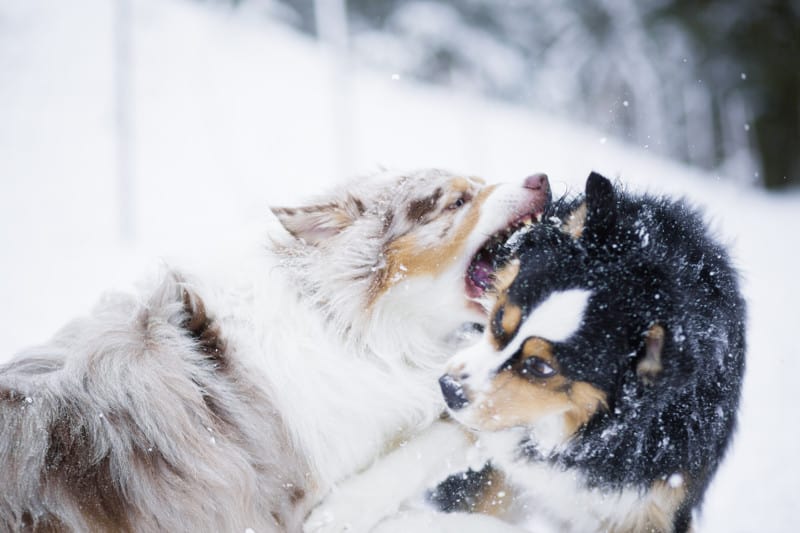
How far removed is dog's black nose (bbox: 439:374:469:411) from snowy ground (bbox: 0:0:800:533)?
34.0 inches

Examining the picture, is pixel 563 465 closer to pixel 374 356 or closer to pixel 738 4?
pixel 374 356

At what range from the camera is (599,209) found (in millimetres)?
1780

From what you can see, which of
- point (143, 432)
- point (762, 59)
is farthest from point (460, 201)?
point (762, 59)

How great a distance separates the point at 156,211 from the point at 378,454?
13.1 feet

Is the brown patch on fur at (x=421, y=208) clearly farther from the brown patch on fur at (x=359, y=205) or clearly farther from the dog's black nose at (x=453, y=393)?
the dog's black nose at (x=453, y=393)

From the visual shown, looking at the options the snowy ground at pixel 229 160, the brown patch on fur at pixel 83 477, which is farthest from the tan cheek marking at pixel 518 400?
the brown patch on fur at pixel 83 477

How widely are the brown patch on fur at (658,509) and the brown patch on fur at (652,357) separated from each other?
44 cm

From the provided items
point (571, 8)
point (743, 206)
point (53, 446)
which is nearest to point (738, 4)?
point (571, 8)

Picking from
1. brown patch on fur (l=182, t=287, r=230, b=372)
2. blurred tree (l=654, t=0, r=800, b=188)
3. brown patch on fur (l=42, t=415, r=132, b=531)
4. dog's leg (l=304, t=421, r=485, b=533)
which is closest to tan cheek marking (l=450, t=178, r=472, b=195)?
dog's leg (l=304, t=421, r=485, b=533)

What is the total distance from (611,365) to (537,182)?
2.41ft

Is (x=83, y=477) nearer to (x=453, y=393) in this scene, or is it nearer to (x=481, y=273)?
(x=453, y=393)

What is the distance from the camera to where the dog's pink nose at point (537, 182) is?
2059mm

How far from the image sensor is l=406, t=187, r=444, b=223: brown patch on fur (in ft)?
6.93

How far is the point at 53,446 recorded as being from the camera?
1.67 metres
